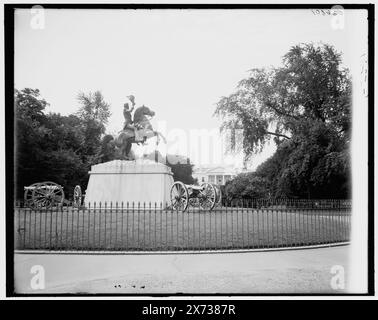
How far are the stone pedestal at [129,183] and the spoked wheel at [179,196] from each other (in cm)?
35

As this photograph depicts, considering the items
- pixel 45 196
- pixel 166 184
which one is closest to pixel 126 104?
pixel 166 184

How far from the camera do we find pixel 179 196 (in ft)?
46.9

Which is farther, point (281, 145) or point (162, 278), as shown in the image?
point (281, 145)

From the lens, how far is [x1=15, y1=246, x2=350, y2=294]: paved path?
21.0 ft

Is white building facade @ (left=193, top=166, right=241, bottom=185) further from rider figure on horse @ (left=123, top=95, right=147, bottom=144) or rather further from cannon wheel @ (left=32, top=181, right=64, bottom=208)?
cannon wheel @ (left=32, top=181, right=64, bottom=208)

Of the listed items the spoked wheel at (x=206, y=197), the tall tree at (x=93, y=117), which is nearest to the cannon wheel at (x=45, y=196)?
the spoked wheel at (x=206, y=197)

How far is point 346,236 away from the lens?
435 inches

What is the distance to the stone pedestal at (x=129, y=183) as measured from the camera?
14.5m

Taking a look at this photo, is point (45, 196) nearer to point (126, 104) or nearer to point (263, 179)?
point (126, 104)

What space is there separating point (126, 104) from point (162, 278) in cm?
948

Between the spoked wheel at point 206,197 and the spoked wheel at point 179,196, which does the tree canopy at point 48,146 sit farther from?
the spoked wheel at point 206,197

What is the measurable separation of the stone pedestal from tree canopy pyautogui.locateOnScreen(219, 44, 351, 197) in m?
8.95
